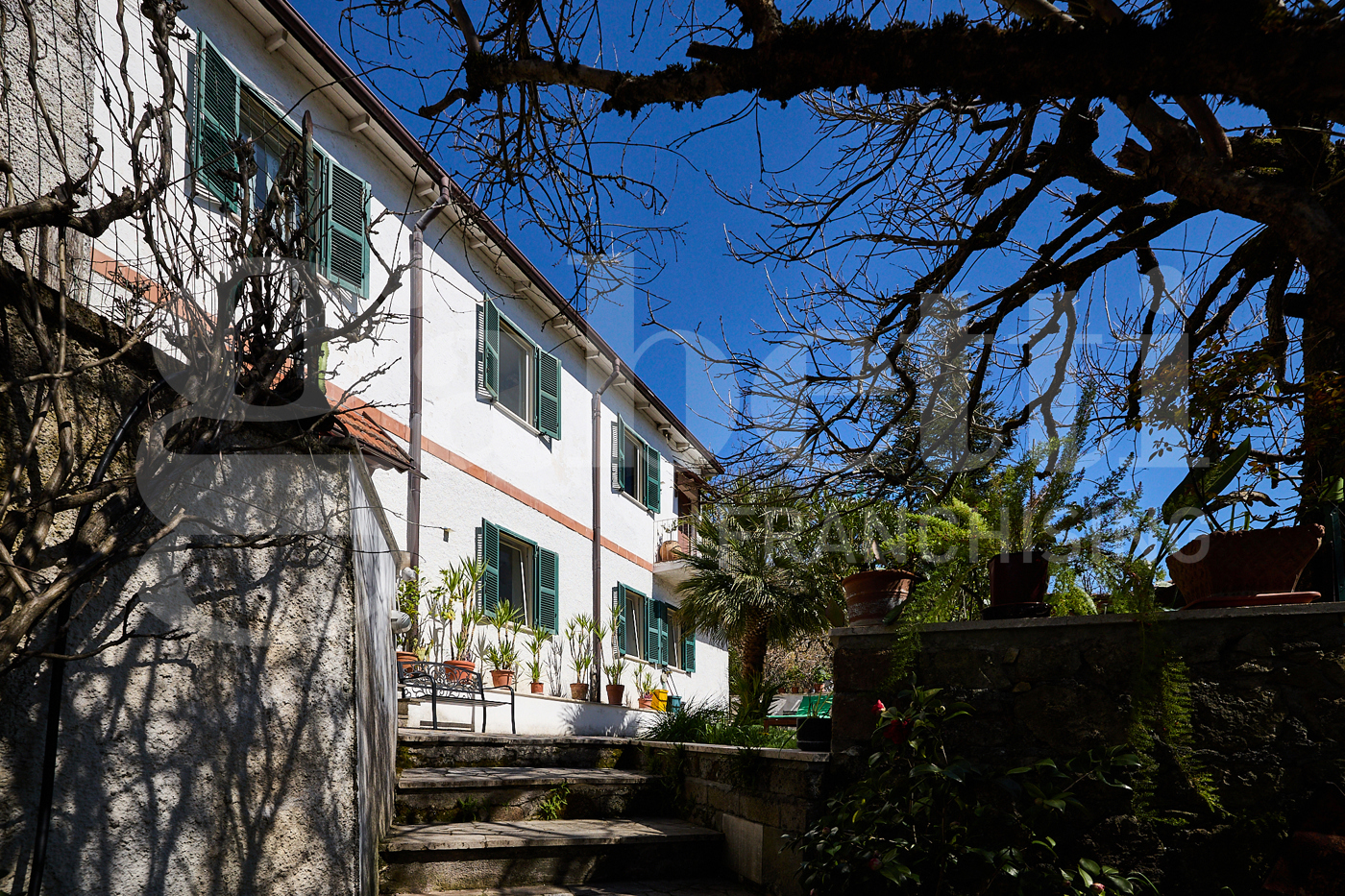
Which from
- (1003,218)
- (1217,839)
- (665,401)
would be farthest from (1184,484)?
(665,401)

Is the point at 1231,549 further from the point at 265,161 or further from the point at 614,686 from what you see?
the point at 614,686

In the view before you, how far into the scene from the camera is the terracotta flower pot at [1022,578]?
3.42m

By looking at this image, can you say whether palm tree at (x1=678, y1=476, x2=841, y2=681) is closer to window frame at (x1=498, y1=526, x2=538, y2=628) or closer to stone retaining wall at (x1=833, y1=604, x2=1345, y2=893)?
window frame at (x1=498, y1=526, x2=538, y2=628)

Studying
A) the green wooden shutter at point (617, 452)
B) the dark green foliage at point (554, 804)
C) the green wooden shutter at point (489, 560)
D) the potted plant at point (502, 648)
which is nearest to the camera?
the dark green foliage at point (554, 804)

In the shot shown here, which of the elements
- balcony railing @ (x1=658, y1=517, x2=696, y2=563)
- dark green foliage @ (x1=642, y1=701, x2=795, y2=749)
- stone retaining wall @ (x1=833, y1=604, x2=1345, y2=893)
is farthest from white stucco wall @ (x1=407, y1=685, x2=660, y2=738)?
stone retaining wall @ (x1=833, y1=604, x2=1345, y2=893)

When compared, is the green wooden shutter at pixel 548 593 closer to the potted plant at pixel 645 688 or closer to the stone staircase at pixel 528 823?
the potted plant at pixel 645 688

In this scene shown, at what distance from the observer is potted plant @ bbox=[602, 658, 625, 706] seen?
11.3 meters

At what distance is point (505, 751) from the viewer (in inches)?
210

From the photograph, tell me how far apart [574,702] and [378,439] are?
237 inches

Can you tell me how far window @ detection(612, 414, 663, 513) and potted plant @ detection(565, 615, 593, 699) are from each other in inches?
97.6

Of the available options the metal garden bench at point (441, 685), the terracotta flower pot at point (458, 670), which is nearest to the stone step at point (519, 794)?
the metal garden bench at point (441, 685)

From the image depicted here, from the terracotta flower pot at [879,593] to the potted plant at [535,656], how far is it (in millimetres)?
6535

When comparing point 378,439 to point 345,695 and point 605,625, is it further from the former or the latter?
point 605,625

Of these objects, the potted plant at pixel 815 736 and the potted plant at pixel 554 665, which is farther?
the potted plant at pixel 554 665
